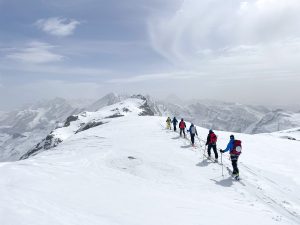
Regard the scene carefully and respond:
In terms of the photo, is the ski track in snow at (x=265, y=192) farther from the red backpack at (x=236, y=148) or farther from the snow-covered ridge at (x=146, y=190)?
the red backpack at (x=236, y=148)

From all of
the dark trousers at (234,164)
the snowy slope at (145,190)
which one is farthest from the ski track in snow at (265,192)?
the dark trousers at (234,164)

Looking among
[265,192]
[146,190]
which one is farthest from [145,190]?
[265,192]

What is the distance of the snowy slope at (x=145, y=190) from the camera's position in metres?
11.5

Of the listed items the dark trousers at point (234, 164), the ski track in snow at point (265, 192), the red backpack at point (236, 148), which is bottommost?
Answer: the ski track in snow at point (265, 192)

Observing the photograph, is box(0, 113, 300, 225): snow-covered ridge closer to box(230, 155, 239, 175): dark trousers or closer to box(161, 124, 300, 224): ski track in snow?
box(161, 124, 300, 224): ski track in snow

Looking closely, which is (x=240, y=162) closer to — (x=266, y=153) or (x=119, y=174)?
(x=266, y=153)

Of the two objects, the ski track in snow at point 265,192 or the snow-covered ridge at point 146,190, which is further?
the ski track in snow at point 265,192

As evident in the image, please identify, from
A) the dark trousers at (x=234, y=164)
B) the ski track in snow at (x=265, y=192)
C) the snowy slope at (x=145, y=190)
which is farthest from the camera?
the dark trousers at (x=234, y=164)

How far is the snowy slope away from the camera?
11.5 meters

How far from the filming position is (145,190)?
16188mm

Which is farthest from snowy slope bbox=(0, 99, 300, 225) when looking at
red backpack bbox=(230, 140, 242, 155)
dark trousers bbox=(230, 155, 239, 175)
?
red backpack bbox=(230, 140, 242, 155)

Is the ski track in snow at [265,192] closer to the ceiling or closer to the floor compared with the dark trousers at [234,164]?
closer to the floor

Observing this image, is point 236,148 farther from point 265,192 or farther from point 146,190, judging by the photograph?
point 146,190

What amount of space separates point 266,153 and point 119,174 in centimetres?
1829
